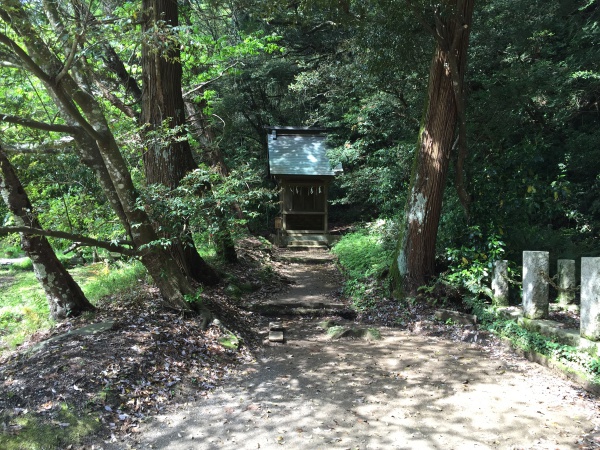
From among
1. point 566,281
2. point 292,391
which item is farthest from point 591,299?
point 292,391

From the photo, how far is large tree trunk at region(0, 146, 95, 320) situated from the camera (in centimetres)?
623

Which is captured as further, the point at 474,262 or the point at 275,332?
the point at 474,262

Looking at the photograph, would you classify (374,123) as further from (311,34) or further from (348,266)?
(311,34)

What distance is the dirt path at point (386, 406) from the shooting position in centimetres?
391

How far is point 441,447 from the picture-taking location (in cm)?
378

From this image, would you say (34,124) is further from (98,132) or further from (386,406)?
(386,406)

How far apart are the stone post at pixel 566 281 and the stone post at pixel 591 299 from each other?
176 cm

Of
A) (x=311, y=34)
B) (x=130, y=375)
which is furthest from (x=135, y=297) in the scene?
(x=311, y=34)

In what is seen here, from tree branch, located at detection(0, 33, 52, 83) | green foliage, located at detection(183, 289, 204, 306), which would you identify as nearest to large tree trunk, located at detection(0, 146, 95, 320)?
green foliage, located at detection(183, 289, 204, 306)

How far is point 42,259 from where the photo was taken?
21.4 ft

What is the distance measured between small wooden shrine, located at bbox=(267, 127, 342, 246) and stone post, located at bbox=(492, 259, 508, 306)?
1045 cm

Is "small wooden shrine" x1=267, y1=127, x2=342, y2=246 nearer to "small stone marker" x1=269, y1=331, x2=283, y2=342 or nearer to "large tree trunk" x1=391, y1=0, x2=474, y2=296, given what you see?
"large tree trunk" x1=391, y1=0, x2=474, y2=296

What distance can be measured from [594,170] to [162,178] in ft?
38.7

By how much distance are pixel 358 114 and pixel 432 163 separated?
23.5 ft
